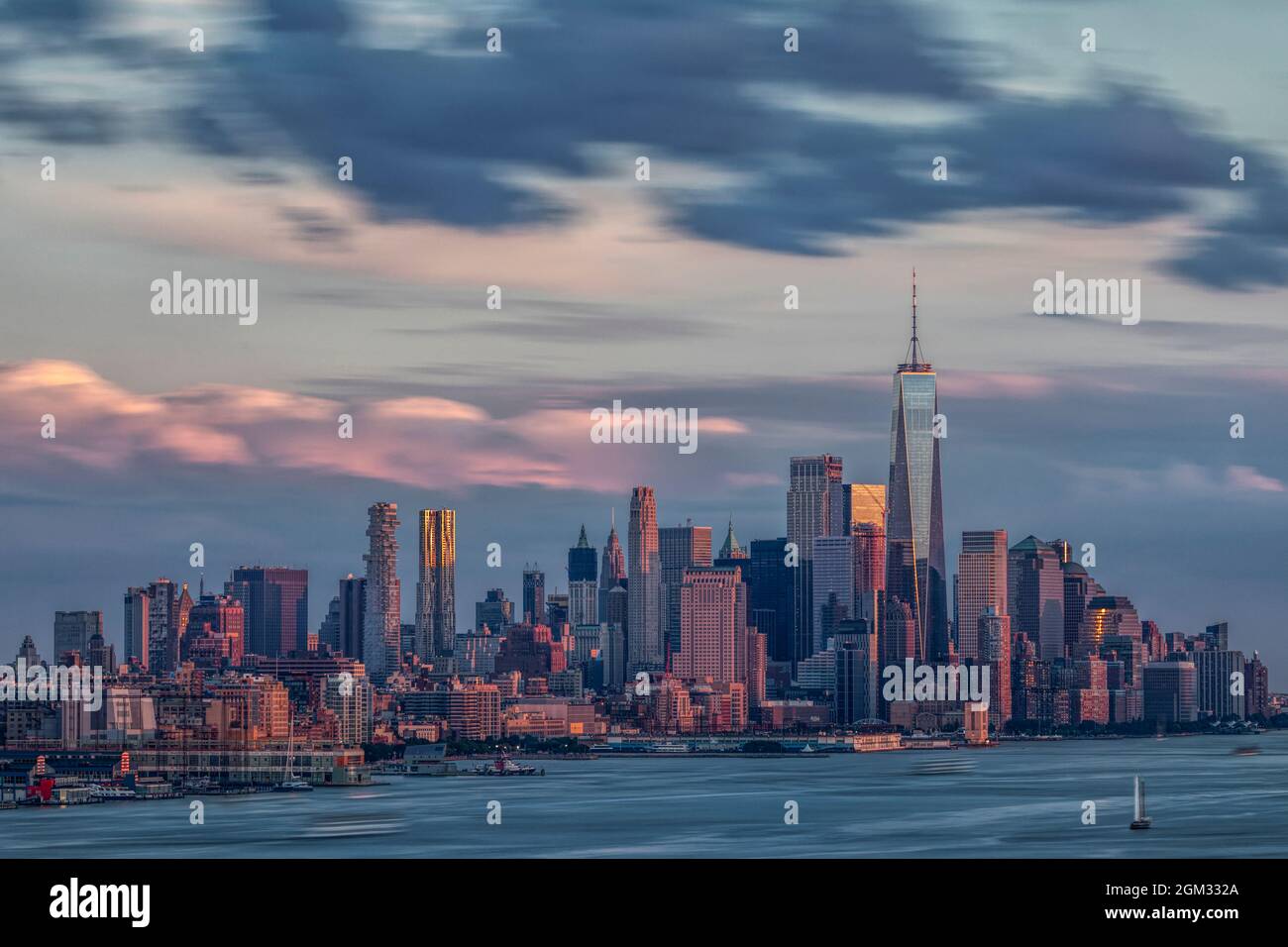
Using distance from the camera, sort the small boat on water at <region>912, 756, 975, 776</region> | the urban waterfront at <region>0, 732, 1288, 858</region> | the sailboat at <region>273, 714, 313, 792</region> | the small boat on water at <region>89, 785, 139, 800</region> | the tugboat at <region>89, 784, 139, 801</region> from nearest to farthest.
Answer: the urban waterfront at <region>0, 732, 1288, 858</region> < the tugboat at <region>89, 784, 139, 801</region> < the small boat on water at <region>89, 785, 139, 800</region> < the sailboat at <region>273, 714, 313, 792</region> < the small boat on water at <region>912, 756, 975, 776</region>

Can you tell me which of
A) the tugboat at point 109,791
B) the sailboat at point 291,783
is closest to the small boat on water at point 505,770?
the sailboat at point 291,783

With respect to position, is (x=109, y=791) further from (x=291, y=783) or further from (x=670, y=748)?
(x=670, y=748)

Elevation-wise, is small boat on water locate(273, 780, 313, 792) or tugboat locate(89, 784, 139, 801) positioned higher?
tugboat locate(89, 784, 139, 801)

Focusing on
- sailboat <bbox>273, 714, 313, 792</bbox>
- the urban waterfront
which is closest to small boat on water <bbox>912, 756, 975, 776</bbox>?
the urban waterfront

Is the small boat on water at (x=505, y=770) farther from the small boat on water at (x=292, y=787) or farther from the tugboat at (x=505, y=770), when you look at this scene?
the small boat on water at (x=292, y=787)

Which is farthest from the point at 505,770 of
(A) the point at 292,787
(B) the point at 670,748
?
(B) the point at 670,748

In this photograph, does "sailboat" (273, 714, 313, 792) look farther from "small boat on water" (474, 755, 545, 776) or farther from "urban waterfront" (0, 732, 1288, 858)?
"small boat on water" (474, 755, 545, 776)

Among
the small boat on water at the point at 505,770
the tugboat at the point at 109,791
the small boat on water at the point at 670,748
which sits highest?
the tugboat at the point at 109,791
